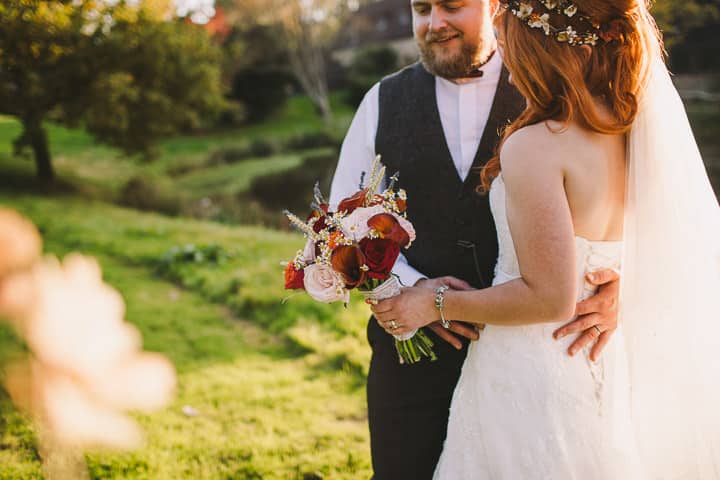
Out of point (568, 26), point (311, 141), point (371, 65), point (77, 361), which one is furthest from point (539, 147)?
point (371, 65)

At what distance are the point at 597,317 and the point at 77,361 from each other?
405 centimetres

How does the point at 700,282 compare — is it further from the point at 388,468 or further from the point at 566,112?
the point at 388,468

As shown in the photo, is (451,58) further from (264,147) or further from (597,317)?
(264,147)

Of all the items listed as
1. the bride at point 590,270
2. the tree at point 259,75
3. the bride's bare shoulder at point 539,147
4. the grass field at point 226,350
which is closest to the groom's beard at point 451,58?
the bride at point 590,270

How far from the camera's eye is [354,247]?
6.34 feet

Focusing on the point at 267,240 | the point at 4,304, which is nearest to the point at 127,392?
the point at 4,304

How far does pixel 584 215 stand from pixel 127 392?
12.0ft

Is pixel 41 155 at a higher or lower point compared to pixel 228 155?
higher

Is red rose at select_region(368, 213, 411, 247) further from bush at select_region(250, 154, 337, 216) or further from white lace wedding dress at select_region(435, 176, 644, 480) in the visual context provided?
bush at select_region(250, 154, 337, 216)

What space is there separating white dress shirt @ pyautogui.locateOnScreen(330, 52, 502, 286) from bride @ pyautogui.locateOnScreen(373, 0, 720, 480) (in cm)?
49

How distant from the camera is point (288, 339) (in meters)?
5.54

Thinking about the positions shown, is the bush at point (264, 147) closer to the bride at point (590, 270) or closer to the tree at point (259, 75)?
the tree at point (259, 75)

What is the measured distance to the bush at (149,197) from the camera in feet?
45.2

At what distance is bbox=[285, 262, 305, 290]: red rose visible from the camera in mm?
2086
